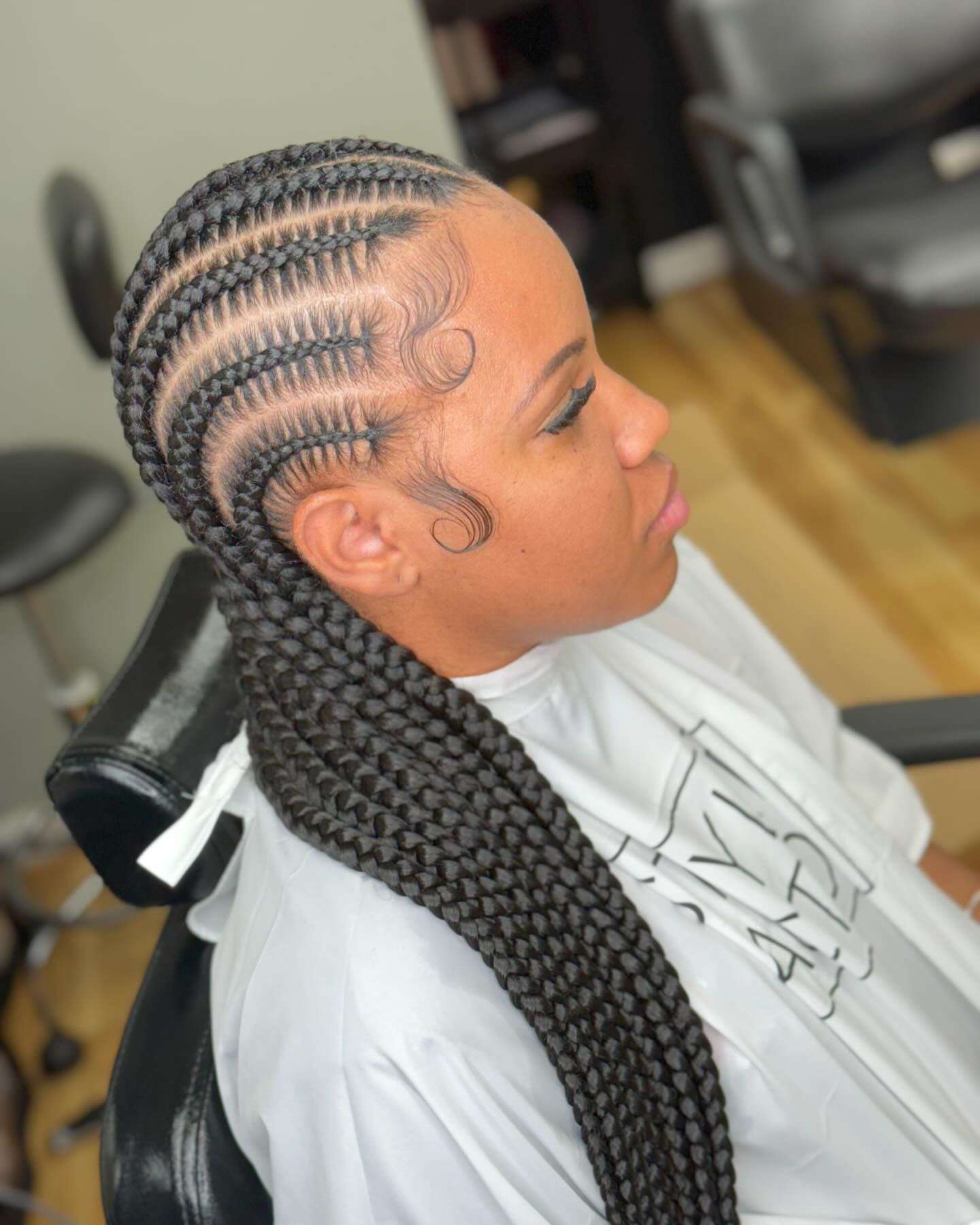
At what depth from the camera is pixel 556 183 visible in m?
3.59

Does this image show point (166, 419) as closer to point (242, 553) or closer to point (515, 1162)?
point (242, 553)

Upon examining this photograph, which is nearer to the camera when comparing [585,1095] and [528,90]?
[585,1095]

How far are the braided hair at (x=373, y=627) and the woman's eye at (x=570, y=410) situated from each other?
2.5 inches

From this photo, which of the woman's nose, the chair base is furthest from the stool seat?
the chair base

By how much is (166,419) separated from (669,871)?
45cm

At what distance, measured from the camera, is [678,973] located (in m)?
0.87

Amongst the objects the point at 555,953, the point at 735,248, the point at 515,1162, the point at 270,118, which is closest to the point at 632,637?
the point at 555,953

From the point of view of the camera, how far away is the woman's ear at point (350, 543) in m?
0.77

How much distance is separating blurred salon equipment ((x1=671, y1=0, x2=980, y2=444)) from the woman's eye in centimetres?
167

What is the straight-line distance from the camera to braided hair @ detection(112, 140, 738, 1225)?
2.42 ft

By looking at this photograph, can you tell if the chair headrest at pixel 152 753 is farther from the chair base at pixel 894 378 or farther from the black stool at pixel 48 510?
the chair base at pixel 894 378

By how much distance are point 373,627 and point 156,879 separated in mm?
253

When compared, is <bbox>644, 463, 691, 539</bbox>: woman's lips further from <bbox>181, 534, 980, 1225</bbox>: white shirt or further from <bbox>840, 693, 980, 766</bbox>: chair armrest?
<bbox>840, 693, 980, 766</bbox>: chair armrest

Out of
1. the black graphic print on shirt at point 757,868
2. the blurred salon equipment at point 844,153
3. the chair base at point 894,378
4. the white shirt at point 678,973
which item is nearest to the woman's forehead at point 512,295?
the white shirt at point 678,973
